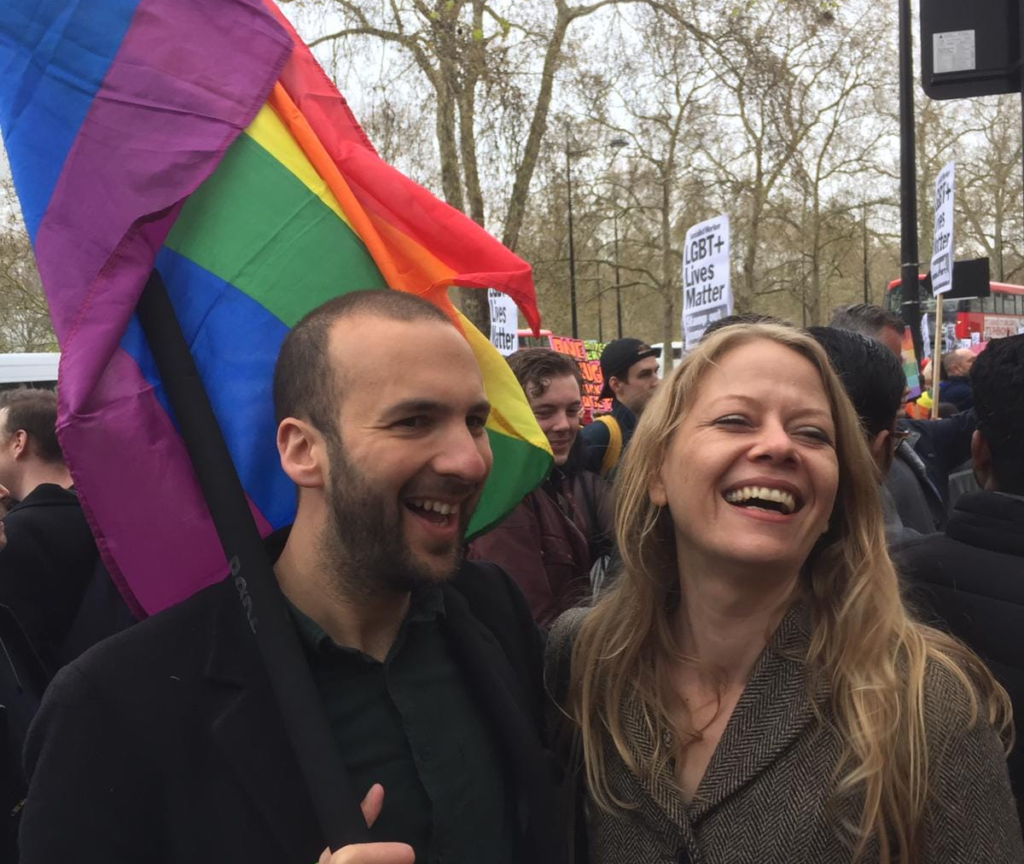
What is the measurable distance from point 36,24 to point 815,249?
35.7 meters

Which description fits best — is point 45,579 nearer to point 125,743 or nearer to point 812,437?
point 125,743

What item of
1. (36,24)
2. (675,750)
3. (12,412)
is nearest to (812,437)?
(675,750)

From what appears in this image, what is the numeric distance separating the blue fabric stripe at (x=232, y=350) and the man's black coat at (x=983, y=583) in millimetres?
1373

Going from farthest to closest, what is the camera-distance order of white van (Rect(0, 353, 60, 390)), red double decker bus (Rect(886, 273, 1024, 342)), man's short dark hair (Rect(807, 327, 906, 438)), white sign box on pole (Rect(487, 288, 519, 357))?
red double decker bus (Rect(886, 273, 1024, 342)), white van (Rect(0, 353, 60, 390)), white sign box on pole (Rect(487, 288, 519, 357)), man's short dark hair (Rect(807, 327, 906, 438))

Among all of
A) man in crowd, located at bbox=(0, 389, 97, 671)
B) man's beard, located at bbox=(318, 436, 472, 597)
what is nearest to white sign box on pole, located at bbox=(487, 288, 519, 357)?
man in crowd, located at bbox=(0, 389, 97, 671)

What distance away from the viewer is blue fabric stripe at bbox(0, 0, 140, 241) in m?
1.85

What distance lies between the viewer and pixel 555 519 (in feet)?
12.4

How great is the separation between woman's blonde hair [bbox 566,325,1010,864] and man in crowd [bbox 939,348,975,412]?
4.97 meters

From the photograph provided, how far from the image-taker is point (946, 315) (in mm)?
30172

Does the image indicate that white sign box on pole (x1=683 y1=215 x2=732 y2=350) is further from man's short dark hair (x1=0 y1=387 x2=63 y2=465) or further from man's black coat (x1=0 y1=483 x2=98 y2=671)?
man's black coat (x1=0 y1=483 x2=98 y2=671)

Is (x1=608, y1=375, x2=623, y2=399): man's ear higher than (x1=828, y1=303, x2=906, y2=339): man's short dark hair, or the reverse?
(x1=828, y1=303, x2=906, y2=339): man's short dark hair

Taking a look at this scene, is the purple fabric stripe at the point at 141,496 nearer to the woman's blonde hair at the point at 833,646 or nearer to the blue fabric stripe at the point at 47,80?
the blue fabric stripe at the point at 47,80

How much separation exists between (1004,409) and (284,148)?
157 cm

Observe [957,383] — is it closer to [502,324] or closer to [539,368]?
[539,368]
